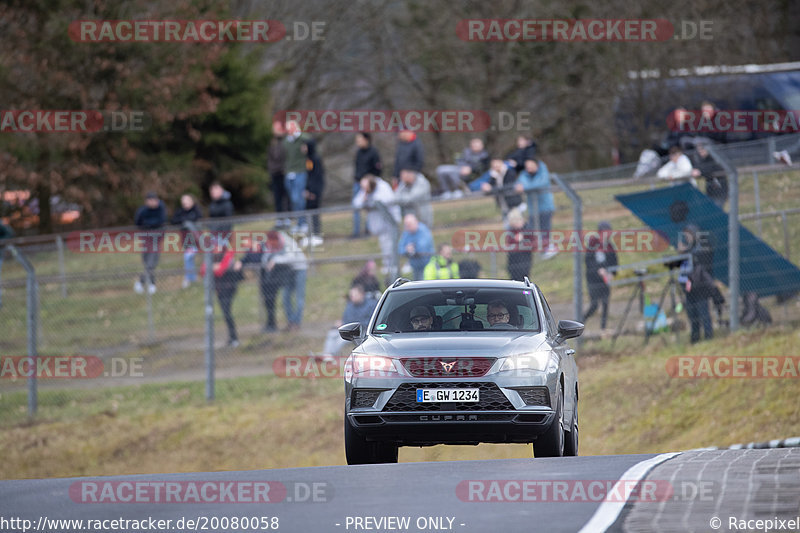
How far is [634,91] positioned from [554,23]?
7393 millimetres

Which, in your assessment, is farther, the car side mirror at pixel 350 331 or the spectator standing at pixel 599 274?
the spectator standing at pixel 599 274

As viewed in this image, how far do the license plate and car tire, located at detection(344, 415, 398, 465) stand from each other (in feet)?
2.15

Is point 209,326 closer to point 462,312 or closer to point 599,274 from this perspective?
point 599,274

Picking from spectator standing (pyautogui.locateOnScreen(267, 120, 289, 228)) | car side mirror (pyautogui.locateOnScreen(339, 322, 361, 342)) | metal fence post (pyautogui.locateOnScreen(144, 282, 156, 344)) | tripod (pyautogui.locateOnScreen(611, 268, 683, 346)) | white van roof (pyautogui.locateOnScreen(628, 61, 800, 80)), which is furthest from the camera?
white van roof (pyautogui.locateOnScreen(628, 61, 800, 80))

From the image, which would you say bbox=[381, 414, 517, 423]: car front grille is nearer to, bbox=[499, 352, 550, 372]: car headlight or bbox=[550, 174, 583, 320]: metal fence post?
bbox=[499, 352, 550, 372]: car headlight

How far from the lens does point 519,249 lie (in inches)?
802

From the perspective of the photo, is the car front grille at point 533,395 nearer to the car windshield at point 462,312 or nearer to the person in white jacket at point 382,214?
the car windshield at point 462,312

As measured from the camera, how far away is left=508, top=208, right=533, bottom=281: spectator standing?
2041 cm

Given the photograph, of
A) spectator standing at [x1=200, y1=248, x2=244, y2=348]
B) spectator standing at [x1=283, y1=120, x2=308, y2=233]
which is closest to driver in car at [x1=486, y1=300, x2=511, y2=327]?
spectator standing at [x1=200, y1=248, x2=244, y2=348]

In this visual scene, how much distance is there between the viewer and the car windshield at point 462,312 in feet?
37.4

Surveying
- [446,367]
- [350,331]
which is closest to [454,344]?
[446,367]

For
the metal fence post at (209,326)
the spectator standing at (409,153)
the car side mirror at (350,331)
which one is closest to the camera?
the car side mirror at (350,331)

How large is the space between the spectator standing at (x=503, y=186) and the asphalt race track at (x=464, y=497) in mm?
Answer: 8823

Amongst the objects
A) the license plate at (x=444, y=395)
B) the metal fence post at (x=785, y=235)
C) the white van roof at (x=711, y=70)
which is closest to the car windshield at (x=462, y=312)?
the license plate at (x=444, y=395)
